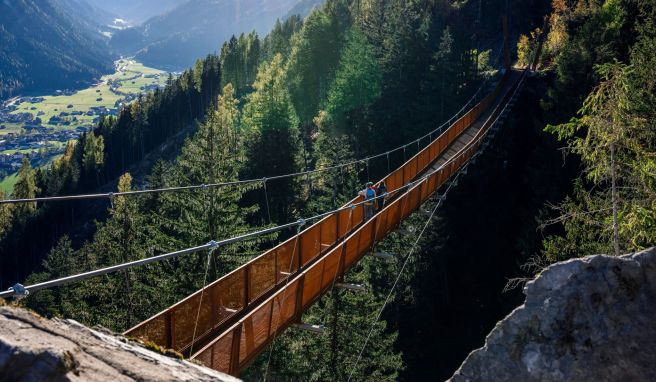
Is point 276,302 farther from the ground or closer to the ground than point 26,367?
closer to the ground

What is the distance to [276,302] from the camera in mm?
9453

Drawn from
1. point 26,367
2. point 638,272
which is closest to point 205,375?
point 26,367

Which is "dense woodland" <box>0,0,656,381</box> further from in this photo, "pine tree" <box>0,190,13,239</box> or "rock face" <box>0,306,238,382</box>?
"pine tree" <box>0,190,13,239</box>

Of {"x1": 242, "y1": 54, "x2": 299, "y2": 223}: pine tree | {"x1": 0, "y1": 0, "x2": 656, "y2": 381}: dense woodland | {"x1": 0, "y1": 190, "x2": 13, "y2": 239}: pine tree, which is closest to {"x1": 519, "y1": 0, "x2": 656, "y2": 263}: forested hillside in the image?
{"x1": 0, "y1": 0, "x2": 656, "y2": 381}: dense woodland

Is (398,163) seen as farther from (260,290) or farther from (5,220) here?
(5,220)

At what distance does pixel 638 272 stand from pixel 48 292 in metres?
33.0

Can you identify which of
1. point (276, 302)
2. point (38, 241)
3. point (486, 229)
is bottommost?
point (38, 241)

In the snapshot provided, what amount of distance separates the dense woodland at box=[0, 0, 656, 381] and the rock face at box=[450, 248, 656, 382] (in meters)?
3.26

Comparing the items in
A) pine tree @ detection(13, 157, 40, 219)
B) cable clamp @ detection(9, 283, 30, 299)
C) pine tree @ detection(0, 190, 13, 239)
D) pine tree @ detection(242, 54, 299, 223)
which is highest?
cable clamp @ detection(9, 283, 30, 299)

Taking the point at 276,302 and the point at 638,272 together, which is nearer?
the point at 638,272

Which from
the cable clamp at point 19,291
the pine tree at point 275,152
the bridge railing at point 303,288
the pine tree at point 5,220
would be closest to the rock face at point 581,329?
the bridge railing at point 303,288

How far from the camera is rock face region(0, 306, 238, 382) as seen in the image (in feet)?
12.0

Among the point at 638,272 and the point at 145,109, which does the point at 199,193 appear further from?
the point at 145,109

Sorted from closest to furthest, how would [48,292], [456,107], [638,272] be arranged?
[638,272], [48,292], [456,107]
